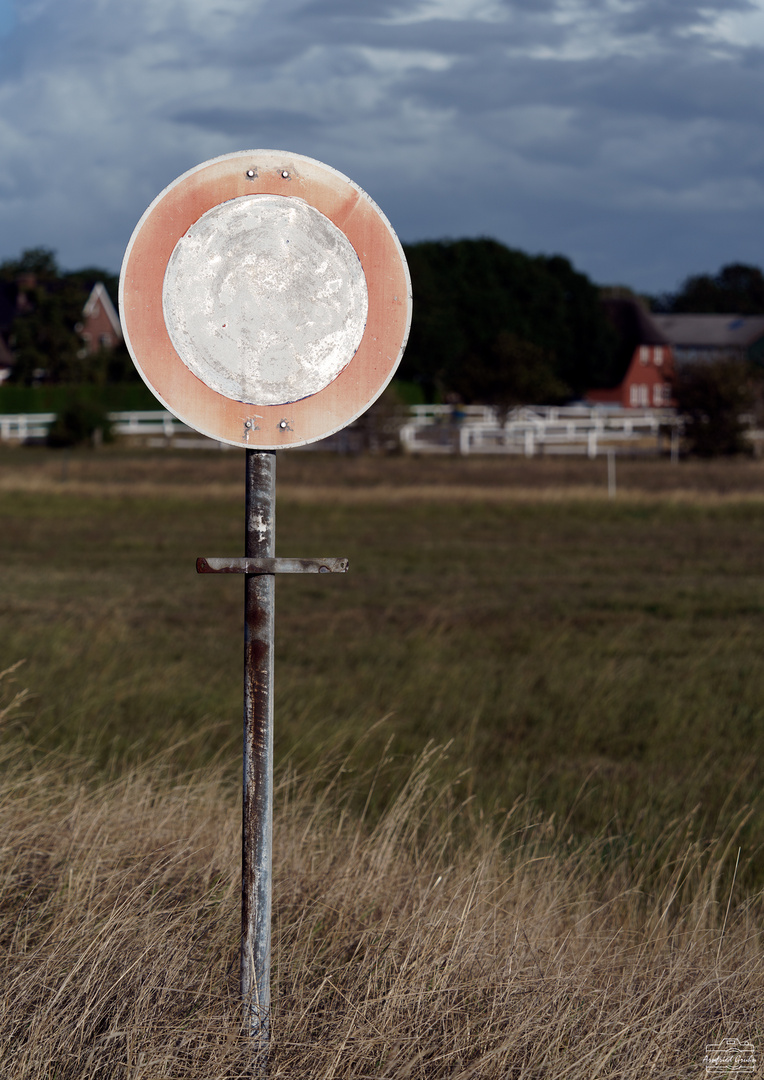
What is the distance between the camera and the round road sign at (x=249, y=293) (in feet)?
8.80

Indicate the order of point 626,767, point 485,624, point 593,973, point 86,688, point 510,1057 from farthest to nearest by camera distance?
point 485,624, point 86,688, point 626,767, point 593,973, point 510,1057

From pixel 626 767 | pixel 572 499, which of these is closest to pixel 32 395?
pixel 572 499

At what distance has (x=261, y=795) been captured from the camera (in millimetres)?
2672

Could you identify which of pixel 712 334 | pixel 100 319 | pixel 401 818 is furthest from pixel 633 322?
pixel 401 818

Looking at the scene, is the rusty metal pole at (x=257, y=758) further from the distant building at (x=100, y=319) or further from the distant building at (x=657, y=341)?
the distant building at (x=657, y=341)

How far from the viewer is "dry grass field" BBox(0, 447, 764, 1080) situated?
2590mm

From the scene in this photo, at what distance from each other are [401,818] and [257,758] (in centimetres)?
135

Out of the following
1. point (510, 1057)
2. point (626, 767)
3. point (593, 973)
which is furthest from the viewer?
point (626, 767)

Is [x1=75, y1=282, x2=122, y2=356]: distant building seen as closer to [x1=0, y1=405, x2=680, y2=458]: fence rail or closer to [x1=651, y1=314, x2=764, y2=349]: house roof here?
[x1=0, y1=405, x2=680, y2=458]: fence rail

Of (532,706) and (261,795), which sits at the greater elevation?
(261,795)

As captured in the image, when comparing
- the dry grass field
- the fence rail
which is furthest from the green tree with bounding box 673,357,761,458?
the dry grass field

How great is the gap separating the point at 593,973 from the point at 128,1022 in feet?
4.10

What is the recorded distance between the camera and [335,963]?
2.96 m

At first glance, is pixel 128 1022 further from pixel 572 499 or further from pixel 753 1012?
pixel 572 499
